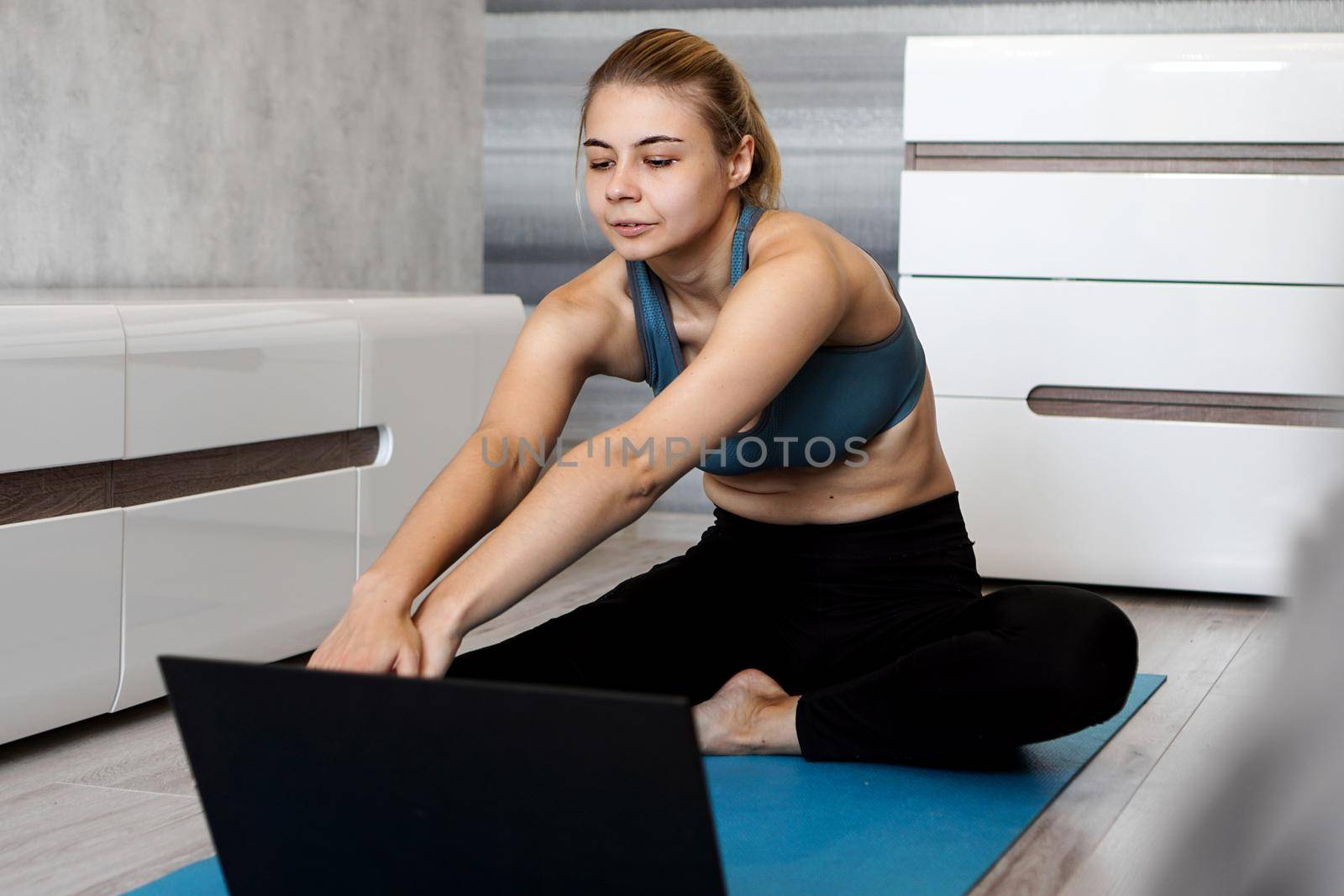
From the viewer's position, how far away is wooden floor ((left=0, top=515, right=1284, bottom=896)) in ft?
4.64

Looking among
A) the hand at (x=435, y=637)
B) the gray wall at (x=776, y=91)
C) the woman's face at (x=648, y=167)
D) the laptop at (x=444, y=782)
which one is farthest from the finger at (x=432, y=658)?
the gray wall at (x=776, y=91)

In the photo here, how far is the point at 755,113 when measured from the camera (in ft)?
5.58

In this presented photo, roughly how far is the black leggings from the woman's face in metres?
0.43

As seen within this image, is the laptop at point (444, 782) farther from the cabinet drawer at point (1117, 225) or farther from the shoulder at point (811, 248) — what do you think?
the cabinet drawer at point (1117, 225)

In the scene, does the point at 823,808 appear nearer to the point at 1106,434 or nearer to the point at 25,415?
the point at 25,415

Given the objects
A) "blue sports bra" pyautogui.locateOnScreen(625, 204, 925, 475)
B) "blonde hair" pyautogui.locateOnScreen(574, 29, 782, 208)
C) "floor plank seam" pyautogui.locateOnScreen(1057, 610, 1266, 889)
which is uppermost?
"blonde hair" pyautogui.locateOnScreen(574, 29, 782, 208)

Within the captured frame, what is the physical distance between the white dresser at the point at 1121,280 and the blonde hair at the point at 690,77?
Result: 4.64 feet

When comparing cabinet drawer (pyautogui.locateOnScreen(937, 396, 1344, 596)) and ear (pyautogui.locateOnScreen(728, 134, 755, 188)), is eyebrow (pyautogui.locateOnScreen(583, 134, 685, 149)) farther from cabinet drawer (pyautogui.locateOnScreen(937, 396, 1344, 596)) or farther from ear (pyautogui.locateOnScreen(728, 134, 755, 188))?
cabinet drawer (pyautogui.locateOnScreen(937, 396, 1344, 596))

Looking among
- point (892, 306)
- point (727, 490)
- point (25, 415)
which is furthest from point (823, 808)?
point (25, 415)

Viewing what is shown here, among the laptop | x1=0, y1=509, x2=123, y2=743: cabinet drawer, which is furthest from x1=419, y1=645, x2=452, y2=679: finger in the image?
x1=0, y1=509, x2=123, y2=743: cabinet drawer

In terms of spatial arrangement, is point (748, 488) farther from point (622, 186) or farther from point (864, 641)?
point (622, 186)

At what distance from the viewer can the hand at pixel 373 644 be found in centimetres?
118

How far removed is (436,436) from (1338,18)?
6.89ft

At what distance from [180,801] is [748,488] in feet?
2.54
